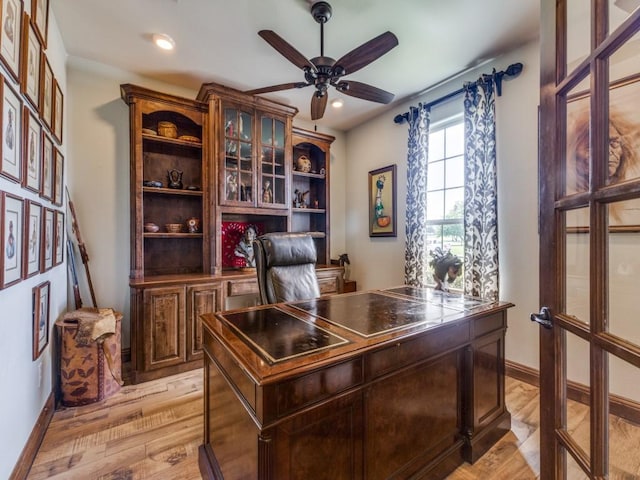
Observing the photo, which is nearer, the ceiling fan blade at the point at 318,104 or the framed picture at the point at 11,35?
the framed picture at the point at 11,35

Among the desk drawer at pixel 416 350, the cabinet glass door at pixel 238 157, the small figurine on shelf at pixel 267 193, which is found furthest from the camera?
→ the small figurine on shelf at pixel 267 193

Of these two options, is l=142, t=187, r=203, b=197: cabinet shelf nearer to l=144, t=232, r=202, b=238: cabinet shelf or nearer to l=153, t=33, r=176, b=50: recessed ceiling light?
l=144, t=232, r=202, b=238: cabinet shelf

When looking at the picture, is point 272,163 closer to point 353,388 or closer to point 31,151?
point 31,151

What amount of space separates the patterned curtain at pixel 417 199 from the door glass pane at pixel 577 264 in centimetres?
227

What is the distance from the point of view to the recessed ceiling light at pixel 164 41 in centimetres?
232

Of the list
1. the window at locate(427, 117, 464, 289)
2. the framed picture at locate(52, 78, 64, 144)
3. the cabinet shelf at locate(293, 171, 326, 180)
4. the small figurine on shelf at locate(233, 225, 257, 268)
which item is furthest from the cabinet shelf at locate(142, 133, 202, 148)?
the window at locate(427, 117, 464, 289)

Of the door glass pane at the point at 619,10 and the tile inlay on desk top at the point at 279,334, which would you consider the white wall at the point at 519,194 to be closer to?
the door glass pane at the point at 619,10

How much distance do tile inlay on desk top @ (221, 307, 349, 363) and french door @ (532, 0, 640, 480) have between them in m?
0.75

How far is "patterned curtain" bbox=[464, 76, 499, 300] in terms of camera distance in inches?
102

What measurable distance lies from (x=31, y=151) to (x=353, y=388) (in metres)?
2.03

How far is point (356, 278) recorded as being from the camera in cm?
434

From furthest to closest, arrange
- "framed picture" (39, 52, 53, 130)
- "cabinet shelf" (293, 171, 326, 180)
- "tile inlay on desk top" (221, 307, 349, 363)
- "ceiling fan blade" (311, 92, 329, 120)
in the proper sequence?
"cabinet shelf" (293, 171, 326, 180) → "ceiling fan blade" (311, 92, 329, 120) → "framed picture" (39, 52, 53, 130) → "tile inlay on desk top" (221, 307, 349, 363)

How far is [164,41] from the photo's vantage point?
2.38 metres

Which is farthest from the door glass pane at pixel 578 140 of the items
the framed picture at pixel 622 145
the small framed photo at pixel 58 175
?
the small framed photo at pixel 58 175
